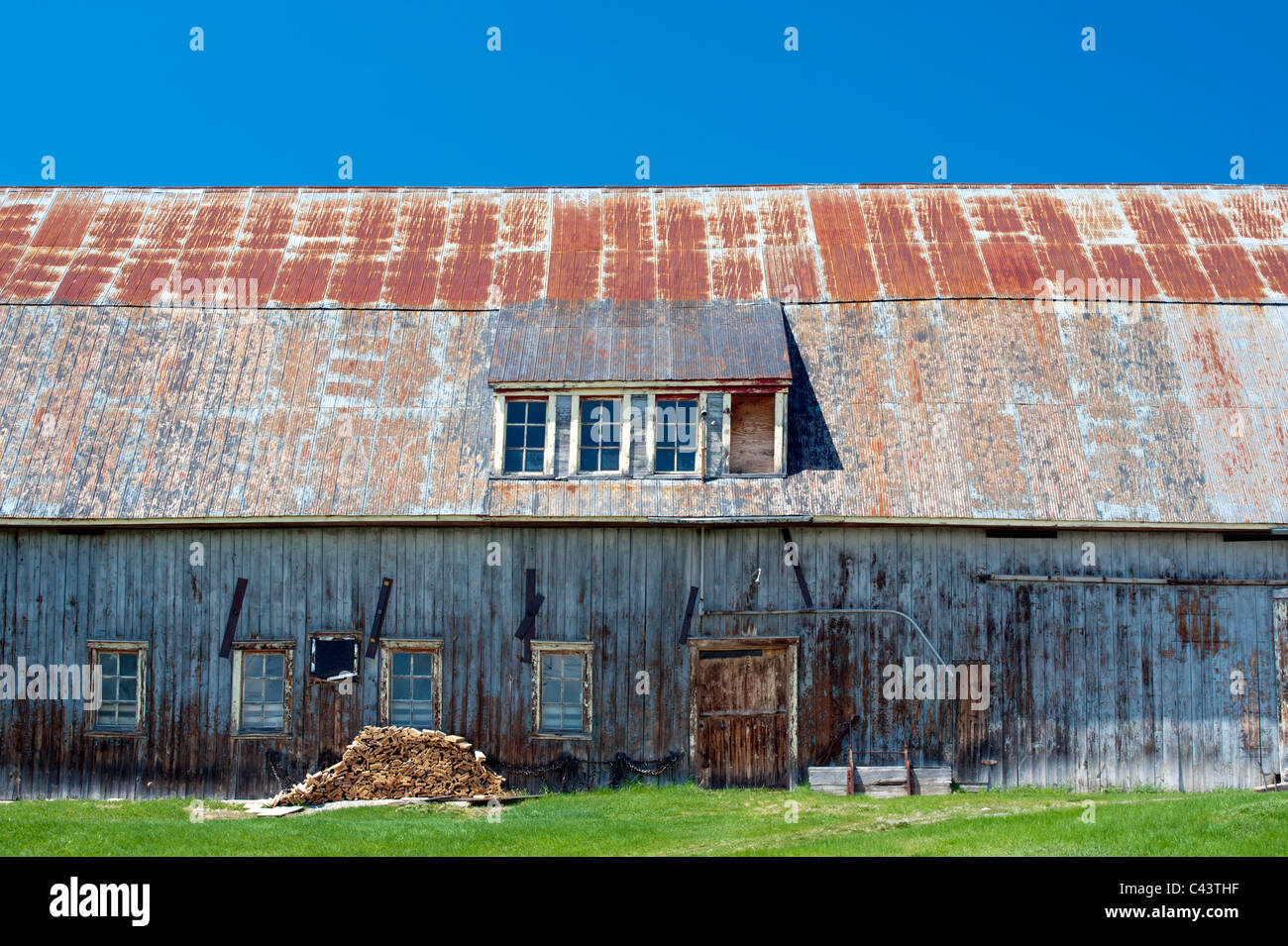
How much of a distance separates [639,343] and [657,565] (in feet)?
10.8

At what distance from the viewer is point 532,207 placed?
23.2 metres

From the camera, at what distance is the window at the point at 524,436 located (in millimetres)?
17766

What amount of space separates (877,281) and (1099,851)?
1140 centimetres

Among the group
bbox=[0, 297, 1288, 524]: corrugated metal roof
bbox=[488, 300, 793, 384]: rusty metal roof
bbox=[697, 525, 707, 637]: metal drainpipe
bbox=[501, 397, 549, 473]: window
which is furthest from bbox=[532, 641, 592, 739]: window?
bbox=[488, 300, 793, 384]: rusty metal roof

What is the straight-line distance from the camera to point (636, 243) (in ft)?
72.1

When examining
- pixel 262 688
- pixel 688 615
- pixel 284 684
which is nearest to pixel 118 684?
pixel 262 688

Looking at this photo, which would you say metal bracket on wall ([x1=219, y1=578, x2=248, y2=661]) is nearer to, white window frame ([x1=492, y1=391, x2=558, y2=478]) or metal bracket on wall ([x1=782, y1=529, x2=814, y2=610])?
white window frame ([x1=492, y1=391, x2=558, y2=478])

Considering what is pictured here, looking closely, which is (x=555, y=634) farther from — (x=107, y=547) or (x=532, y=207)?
(x=532, y=207)

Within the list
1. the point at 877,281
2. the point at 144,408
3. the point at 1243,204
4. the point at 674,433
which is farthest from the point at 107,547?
the point at 1243,204

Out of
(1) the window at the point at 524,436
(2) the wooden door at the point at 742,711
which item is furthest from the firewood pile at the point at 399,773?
(1) the window at the point at 524,436

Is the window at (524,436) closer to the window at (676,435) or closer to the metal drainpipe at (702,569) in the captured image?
the window at (676,435)

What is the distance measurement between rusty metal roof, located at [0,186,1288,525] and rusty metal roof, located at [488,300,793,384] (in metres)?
0.77

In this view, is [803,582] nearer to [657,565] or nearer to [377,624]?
[657,565]

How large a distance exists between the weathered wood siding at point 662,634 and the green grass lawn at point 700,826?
2.54 ft
